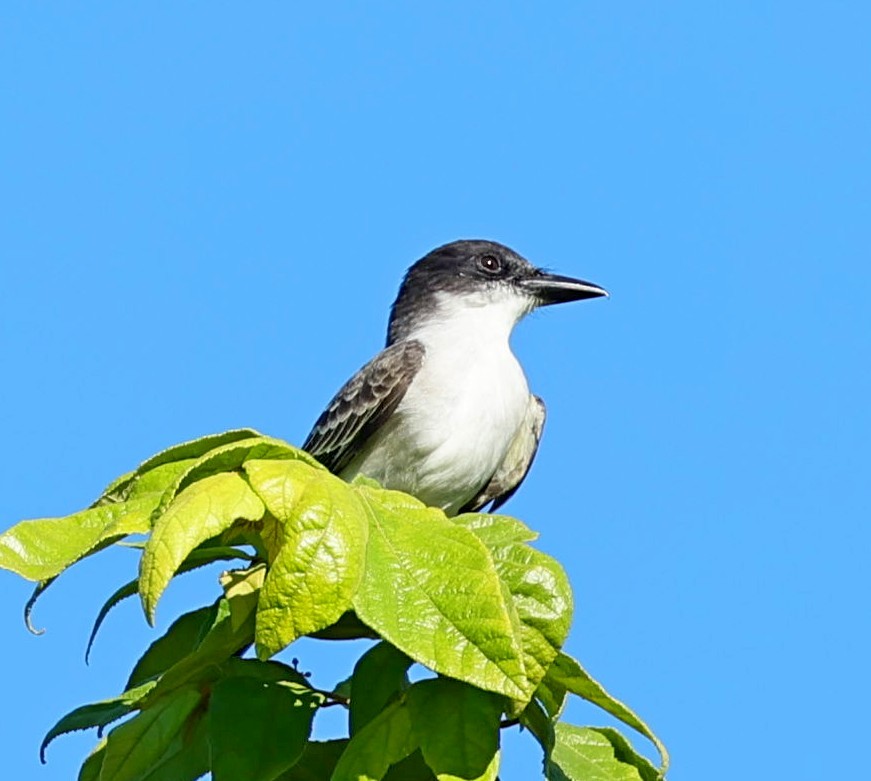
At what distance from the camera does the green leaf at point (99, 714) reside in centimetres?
339

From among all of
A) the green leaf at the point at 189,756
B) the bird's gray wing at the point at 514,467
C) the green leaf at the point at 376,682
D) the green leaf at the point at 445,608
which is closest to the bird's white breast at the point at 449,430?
the bird's gray wing at the point at 514,467

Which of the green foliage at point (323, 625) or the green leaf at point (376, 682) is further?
the green leaf at point (376, 682)

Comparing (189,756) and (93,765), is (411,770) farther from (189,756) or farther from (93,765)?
(93,765)

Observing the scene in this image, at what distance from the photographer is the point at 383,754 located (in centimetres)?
293

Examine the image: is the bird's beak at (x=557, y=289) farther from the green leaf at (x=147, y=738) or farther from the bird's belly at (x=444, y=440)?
the green leaf at (x=147, y=738)

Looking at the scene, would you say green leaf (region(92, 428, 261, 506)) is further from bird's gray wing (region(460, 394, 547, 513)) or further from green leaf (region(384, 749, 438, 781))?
bird's gray wing (region(460, 394, 547, 513))

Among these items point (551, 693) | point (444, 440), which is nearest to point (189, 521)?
point (551, 693)

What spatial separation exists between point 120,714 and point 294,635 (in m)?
0.99

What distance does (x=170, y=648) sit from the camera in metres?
3.64

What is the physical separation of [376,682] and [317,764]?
287 millimetres

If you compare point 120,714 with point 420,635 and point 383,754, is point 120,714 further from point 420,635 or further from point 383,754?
point 420,635

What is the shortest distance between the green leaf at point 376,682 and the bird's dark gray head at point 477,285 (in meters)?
5.33

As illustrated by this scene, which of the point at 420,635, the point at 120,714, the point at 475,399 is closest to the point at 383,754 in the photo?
the point at 420,635

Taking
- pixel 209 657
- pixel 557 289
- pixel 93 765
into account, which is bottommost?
pixel 93 765
